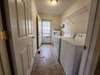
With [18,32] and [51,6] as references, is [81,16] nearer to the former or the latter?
[51,6]

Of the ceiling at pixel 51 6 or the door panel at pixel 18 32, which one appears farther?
the ceiling at pixel 51 6

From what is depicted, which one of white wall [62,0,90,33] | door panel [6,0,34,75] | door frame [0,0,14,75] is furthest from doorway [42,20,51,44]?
door frame [0,0,14,75]

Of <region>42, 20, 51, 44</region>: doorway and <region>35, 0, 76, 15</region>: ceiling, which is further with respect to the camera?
<region>42, 20, 51, 44</region>: doorway

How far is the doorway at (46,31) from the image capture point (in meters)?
5.74

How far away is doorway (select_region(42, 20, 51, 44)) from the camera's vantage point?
5.74 metres

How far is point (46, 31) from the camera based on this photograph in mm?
5863

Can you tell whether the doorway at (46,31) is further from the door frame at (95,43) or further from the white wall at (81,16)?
the door frame at (95,43)

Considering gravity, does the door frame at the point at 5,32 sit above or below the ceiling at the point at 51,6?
below

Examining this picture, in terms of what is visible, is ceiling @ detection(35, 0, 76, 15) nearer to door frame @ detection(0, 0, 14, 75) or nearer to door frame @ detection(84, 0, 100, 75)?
door frame @ detection(84, 0, 100, 75)

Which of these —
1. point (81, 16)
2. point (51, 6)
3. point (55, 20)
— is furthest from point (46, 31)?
point (81, 16)

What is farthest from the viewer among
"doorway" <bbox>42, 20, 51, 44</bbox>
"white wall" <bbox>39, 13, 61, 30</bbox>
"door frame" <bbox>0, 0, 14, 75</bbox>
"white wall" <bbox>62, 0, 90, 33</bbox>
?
"doorway" <bbox>42, 20, 51, 44</bbox>

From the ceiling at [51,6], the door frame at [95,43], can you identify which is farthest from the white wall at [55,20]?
the door frame at [95,43]

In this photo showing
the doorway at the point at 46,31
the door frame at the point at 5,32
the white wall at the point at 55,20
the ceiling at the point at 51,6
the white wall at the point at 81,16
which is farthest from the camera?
the doorway at the point at 46,31

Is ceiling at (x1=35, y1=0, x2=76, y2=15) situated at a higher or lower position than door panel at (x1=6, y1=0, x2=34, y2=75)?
higher
